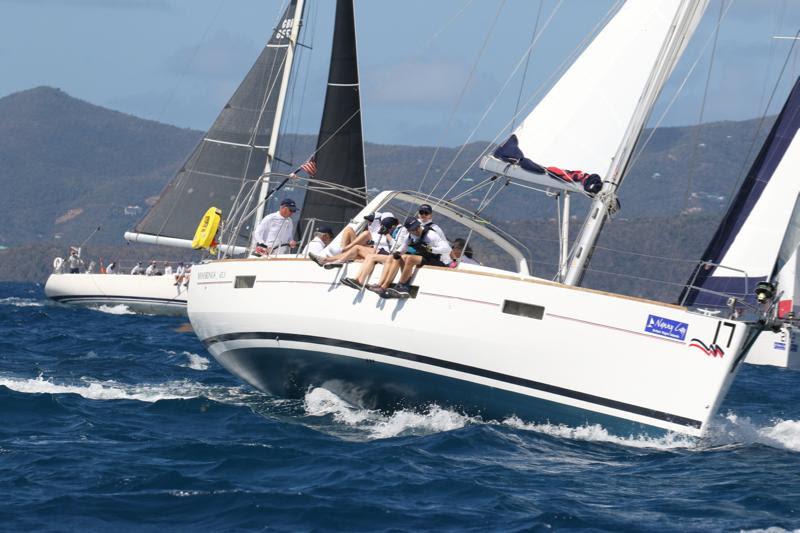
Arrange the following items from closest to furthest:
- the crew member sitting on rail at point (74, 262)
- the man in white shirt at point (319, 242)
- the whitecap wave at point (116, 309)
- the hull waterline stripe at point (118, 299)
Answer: the man in white shirt at point (319, 242), the hull waterline stripe at point (118, 299), the whitecap wave at point (116, 309), the crew member sitting on rail at point (74, 262)

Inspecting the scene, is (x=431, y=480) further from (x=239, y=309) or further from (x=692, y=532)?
(x=239, y=309)

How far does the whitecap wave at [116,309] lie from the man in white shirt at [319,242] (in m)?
23.8

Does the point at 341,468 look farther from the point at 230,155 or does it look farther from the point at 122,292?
the point at 122,292

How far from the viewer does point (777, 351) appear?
1359 inches

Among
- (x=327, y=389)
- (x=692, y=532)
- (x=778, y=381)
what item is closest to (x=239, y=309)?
(x=327, y=389)

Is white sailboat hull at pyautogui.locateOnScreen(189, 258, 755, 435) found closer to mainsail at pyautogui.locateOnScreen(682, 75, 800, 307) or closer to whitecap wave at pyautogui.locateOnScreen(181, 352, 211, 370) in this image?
mainsail at pyautogui.locateOnScreen(682, 75, 800, 307)

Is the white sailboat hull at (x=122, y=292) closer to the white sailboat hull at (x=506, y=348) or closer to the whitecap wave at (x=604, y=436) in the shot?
the white sailboat hull at (x=506, y=348)

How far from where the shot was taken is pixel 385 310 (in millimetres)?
12547

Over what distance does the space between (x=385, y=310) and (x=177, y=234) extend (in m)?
23.9

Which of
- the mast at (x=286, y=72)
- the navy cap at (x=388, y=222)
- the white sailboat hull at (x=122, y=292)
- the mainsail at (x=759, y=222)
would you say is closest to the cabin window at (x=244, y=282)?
the navy cap at (x=388, y=222)

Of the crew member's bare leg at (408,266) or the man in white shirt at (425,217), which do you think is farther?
the man in white shirt at (425,217)

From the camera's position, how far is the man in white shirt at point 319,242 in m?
13.6

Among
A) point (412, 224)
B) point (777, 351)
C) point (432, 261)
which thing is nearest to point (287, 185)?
point (432, 261)

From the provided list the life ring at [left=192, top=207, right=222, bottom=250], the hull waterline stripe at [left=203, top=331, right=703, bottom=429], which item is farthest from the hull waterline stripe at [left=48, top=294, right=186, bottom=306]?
the hull waterline stripe at [left=203, top=331, right=703, bottom=429]
